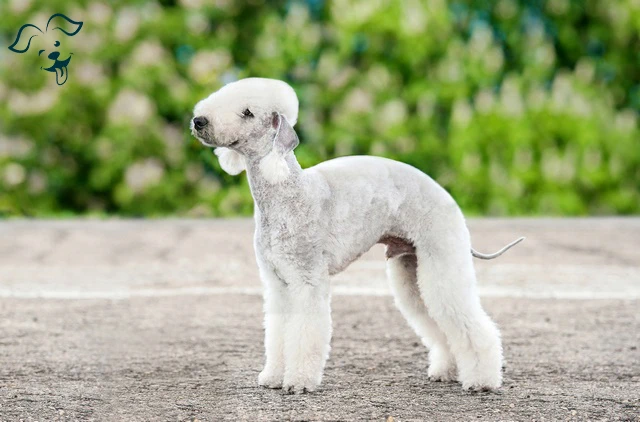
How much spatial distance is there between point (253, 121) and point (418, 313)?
4.41ft

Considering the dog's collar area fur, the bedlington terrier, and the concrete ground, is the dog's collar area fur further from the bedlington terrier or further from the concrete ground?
the concrete ground

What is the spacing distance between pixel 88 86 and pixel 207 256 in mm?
5911

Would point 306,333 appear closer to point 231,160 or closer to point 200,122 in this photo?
point 231,160

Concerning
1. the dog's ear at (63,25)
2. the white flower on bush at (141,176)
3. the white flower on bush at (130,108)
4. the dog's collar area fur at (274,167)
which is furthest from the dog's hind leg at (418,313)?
the dog's ear at (63,25)

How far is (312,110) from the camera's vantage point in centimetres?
1459

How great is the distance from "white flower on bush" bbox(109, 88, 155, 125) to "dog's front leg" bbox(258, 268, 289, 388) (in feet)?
32.5

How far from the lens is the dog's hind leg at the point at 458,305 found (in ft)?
15.1

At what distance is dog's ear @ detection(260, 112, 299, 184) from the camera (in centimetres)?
434

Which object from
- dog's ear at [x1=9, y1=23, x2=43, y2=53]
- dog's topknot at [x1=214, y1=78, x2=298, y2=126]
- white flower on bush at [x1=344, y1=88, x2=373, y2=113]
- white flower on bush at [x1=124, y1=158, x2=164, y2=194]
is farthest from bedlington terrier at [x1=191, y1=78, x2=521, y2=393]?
dog's ear at [x1=9, y1=23, x2=43, y2=53]

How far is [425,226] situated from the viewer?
4629mm

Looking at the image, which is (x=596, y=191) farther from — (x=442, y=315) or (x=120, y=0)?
(x=442, y=315)

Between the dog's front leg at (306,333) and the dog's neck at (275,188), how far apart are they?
0.36 meters

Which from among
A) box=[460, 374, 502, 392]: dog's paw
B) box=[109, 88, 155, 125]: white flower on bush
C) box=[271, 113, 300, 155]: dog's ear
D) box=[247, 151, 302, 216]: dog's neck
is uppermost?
box=[109, 88, 155, 125]: white flower on bush

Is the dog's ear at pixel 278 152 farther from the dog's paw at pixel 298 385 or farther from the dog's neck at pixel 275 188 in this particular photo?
the dog's paw at pixel 298 385
